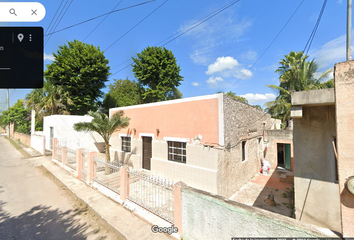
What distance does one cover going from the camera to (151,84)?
23.3m

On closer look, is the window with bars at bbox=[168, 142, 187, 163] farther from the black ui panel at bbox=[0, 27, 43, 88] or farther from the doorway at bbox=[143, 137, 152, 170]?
the black ui panel at bbox=[0, 27, 43, 88]

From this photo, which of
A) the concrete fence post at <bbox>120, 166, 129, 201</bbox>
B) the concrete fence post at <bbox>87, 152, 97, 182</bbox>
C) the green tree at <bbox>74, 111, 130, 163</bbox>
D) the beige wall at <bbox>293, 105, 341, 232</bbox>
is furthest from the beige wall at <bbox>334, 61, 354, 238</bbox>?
the green tree at <bbox>74, 111, 130, 163</bbox>

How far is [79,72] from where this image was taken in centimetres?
1683

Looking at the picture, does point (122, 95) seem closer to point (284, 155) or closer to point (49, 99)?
point (49, 99)

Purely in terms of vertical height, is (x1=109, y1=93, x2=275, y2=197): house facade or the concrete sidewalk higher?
(x1=109, y1=93, x2=275, y2=197): house facade

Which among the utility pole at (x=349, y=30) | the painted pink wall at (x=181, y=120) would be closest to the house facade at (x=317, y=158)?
the utility pole at (x=349, y=30)

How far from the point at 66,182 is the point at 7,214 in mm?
2191

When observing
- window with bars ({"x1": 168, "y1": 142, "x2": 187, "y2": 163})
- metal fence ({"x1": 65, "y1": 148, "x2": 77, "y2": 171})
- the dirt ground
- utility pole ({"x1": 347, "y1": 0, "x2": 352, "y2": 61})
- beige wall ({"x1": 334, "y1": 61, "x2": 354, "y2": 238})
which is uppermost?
utility pole ({"x1": 347, "y1": 0, "x2": 352, "y2": 61})

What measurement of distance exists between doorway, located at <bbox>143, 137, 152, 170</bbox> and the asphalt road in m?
4.15

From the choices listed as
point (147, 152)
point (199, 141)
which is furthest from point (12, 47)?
point (199, 141)

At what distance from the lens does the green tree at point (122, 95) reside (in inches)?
900

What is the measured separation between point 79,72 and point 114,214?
57.4 feet

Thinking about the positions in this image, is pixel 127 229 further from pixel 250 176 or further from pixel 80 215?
pixel 250 176

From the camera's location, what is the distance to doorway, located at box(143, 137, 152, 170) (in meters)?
9.23
